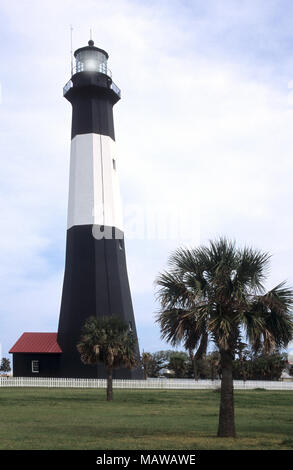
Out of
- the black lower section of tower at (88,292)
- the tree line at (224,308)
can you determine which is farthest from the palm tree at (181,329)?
the black lower section of tower at (88,292)

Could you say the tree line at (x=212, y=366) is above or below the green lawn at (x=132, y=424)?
below

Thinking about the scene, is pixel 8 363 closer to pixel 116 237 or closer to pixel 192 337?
pixel 116 237

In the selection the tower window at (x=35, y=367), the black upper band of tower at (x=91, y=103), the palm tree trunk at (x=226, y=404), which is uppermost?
the black upper band of tower at (x=91, y=103)

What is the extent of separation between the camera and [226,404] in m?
16.3

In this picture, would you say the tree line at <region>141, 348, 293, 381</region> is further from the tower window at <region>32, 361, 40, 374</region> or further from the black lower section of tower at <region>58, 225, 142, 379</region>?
the tower window at <region>32, 361, 40, 374</region>

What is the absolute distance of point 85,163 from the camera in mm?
47938

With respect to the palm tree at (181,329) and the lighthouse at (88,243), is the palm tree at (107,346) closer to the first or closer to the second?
the lighthouse at (88,243)

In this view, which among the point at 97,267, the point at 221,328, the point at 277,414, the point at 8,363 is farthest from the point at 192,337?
the point at 8,363

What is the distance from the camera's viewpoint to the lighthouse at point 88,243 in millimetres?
46250

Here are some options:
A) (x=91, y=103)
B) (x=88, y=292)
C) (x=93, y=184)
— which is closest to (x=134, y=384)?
(x=88, y=292)

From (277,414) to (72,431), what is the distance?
1236 centimetres

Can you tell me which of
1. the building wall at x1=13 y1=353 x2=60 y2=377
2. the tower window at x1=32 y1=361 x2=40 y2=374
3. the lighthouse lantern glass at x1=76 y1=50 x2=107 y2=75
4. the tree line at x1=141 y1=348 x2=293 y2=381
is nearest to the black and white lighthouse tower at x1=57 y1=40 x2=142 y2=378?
the lighthouse lantern glass at x1=76 y1=50 x2=107 y2=75

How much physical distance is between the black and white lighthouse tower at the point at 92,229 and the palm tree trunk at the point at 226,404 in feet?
97.7

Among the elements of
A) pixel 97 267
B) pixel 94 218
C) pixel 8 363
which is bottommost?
pixel 8 363
